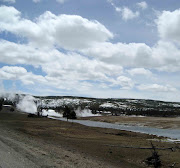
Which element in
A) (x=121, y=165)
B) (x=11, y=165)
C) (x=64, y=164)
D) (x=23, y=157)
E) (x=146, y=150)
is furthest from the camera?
(x=146, y=150)

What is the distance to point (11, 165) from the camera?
11375 millimetres

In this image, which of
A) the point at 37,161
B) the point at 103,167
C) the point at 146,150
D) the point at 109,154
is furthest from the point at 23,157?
the point at 146,150

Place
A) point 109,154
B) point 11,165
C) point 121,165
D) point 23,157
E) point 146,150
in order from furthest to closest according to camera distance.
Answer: point 146,150 < point 109,154 < point 121,165 < point 23,157 < point 11,165

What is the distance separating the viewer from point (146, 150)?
20.7 meters

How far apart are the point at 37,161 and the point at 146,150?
464 inches

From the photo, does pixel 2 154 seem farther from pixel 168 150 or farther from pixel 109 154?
pixel 168 150

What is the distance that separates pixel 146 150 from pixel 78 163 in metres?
9.69

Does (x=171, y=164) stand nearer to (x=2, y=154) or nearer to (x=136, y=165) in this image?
(x=136, y=165)

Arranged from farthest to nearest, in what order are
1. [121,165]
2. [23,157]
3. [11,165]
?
1. [121,165]
2. [23,157]
3. [11,165]

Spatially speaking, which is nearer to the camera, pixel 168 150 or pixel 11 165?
pixel 11 165

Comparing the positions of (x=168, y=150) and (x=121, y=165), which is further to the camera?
(x=168, y=150)

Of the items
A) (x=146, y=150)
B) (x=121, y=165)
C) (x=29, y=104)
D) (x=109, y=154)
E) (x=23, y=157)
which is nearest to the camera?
(x=23, y=157)

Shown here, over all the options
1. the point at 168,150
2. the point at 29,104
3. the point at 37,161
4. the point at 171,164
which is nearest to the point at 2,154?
the point at 37,161

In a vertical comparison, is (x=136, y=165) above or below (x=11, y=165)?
below
